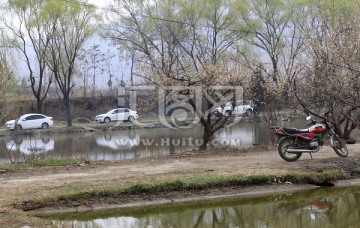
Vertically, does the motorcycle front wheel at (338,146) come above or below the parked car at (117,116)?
below

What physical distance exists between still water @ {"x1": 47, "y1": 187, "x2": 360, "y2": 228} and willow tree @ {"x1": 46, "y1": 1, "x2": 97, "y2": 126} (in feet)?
96.3

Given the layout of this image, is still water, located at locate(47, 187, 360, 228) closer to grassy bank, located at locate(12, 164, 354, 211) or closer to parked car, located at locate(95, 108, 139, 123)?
grassy bank, located at locate(12, 164, 354, 211)

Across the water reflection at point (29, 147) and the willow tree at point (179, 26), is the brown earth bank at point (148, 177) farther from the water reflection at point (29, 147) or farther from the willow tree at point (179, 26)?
the willow tree at point (179, 26)

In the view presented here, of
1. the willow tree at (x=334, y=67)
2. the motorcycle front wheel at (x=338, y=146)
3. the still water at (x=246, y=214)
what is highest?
the willow tree at (x=334, y=67)

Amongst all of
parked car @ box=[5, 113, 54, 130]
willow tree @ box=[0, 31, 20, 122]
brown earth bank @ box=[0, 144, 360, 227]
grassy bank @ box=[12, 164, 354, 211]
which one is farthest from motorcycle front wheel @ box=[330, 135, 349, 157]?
parked car @ box=[5, 113, 54, 130]

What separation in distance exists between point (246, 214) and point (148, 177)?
2.88m

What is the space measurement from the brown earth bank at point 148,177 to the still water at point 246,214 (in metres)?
0.45

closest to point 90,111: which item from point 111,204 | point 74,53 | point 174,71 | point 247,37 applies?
point 74,53

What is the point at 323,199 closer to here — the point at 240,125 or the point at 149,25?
the point at 240,125

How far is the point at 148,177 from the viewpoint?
1063cm

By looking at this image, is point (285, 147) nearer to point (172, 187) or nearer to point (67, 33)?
point (172, 187)

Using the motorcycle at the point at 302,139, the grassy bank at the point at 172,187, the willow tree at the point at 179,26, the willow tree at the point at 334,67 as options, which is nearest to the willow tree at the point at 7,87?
the grassy bank at the point at 172,187

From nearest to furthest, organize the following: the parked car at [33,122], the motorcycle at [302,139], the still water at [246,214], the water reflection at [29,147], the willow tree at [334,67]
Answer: the still water at [246,214] → the motorcycle at [302,139] → the willow tree at [334,67] → the water reflection at [29,147] → the parked car at [33,122]

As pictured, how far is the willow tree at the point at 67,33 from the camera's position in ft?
118
